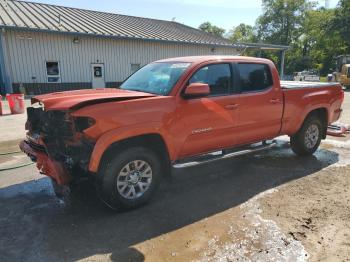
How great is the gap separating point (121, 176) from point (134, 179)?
20 centimetres

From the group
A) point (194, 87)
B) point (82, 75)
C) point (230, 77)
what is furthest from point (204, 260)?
point (82, 75)

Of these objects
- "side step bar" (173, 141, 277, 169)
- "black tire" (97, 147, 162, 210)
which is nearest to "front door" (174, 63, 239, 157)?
"side step bar" (173, 141, 277, 169)

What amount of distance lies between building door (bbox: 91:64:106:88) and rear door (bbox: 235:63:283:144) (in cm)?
1601

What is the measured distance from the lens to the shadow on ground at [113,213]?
11.1 ft

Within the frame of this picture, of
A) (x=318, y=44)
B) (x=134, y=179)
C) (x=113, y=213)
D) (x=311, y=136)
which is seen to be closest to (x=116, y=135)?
(x=134, y=179)

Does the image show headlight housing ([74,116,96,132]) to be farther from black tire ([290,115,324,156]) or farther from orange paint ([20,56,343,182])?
black tire ([290,115,324,156])

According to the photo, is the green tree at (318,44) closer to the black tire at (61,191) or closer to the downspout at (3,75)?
the downspout at (3,75)

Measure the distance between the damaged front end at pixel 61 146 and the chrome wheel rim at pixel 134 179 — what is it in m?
0.48

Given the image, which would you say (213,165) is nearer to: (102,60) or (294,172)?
(294,172)

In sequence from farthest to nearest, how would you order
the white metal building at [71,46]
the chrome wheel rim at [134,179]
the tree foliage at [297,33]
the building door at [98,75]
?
the tree foliage at [297,33]
the building door at [98,75]
the white metal building at [71,46]
the chrome wheel rim at [134,179]

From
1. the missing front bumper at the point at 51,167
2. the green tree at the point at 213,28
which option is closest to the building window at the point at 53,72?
the missing front bumper at the point at 51,167

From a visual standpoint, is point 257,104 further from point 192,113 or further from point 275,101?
point 192,113

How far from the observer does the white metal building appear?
17375 millimetres

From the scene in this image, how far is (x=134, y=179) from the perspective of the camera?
13.8ft
